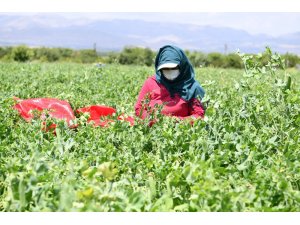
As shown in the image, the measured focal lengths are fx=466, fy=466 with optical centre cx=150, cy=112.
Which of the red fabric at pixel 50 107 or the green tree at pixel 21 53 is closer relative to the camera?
the red fabric at pixel 50 107

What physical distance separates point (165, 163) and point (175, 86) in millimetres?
2448

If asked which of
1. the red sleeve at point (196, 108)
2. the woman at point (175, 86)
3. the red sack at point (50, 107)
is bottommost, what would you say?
the red sack at point (50, 107)

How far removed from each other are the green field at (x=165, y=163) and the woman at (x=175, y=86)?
106 centimetres

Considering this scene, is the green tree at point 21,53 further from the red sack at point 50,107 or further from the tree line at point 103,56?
the red sack at point 50,107

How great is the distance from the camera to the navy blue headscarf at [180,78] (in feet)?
16.7

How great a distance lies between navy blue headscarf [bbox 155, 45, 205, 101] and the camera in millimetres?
5090

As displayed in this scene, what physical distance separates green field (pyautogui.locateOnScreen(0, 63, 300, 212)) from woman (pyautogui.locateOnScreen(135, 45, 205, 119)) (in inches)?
41.9

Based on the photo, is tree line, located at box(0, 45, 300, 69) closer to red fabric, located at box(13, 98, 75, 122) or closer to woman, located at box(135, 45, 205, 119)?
red fabric, located at box(13, 98, 75, 122)

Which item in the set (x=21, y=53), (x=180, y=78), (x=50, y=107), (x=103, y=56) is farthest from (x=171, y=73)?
(x=103, y=56)

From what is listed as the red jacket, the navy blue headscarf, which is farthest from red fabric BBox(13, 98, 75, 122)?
the navy blue headscarf

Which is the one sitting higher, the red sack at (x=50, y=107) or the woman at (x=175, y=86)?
the woman at (x=175, y=86)

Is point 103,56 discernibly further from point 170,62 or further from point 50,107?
point 170,62

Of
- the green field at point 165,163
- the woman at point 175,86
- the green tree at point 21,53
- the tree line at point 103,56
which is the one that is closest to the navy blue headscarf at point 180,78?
the woman at point 175,86
